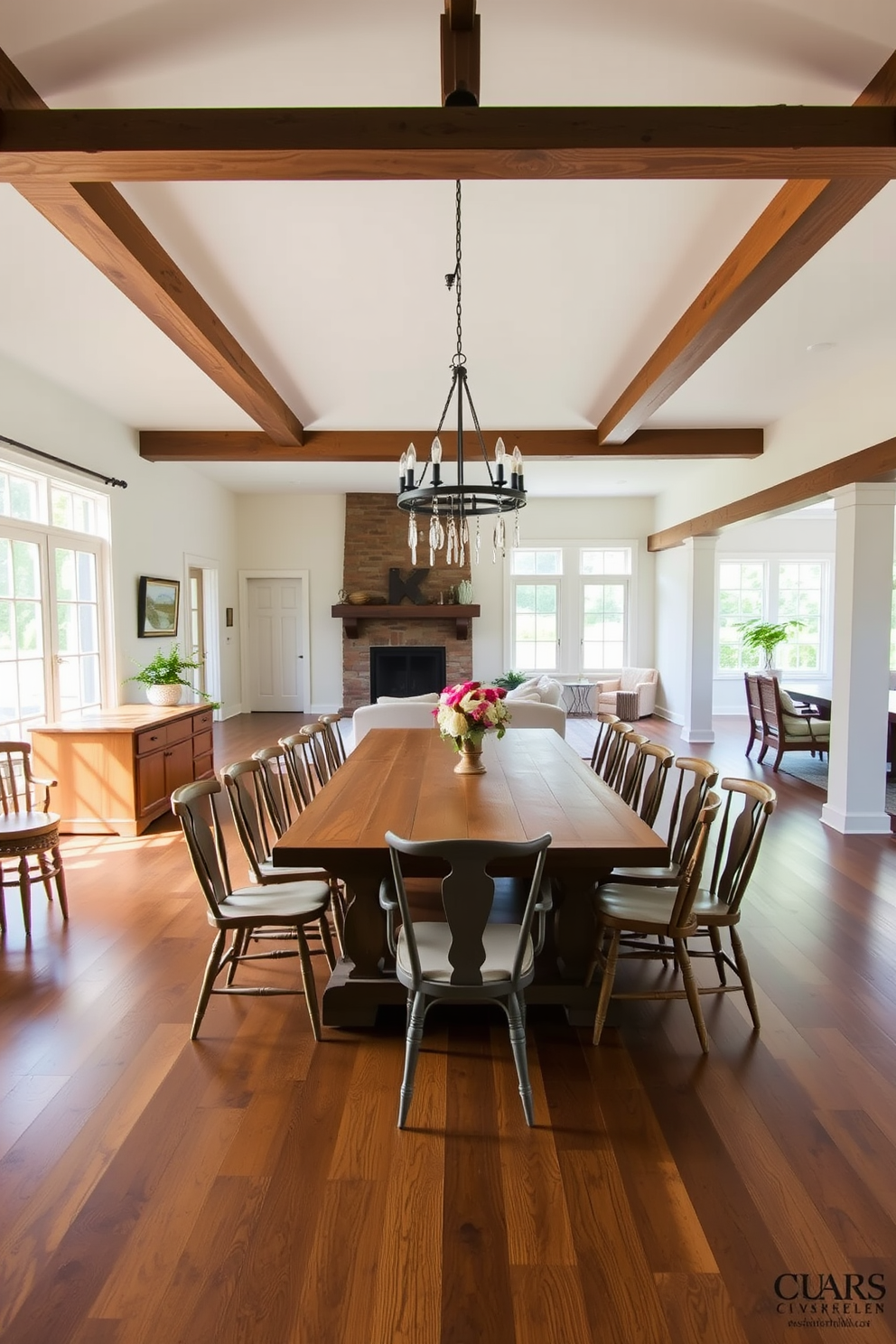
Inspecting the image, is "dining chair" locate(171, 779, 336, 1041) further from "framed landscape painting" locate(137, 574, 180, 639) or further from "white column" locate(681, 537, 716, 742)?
"white column" locate(681, 537, 716, 742)

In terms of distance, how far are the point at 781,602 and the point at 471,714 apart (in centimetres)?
845

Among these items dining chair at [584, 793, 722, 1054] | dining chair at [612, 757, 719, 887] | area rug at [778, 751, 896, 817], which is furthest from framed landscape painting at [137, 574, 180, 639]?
area rug at [778, 751, 896, 817]

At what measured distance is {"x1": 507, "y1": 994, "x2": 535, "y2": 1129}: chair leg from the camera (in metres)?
2.02

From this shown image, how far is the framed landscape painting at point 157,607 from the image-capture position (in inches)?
252

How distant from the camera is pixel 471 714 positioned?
3.07m

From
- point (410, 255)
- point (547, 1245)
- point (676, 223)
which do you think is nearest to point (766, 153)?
point (676, 223)

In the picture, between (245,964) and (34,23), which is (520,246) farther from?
(245,964)

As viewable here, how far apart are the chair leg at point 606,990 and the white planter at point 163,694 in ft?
14.5

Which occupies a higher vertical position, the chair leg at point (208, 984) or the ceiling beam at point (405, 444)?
A: the ceiling beam at point (405, 444)

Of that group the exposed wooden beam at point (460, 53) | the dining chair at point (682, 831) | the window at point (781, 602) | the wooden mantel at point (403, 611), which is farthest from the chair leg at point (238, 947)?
the window at point (781, 602)

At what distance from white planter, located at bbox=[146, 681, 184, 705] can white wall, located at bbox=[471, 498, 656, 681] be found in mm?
5137

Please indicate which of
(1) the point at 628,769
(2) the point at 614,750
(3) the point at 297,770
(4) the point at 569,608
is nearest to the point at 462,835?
(3) the point at 297,770

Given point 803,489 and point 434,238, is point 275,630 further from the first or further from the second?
point 434,238

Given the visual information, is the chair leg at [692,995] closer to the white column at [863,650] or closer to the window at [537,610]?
the white column at [863,650]
